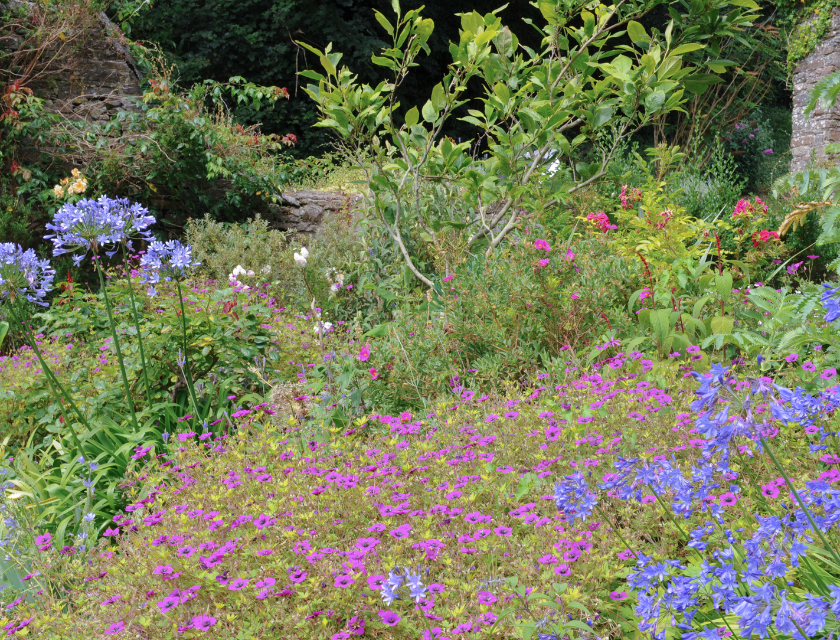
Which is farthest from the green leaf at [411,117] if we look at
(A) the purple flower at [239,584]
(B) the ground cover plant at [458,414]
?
(A) the purple flower at [239,584]

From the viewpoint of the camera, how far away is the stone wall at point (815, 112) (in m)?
8.64

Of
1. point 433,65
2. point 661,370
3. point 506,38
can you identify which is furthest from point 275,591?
point 433,65

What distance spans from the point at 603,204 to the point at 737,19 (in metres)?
1.79

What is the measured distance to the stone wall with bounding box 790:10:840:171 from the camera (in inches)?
340

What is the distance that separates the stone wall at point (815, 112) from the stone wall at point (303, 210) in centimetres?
Answer: 617

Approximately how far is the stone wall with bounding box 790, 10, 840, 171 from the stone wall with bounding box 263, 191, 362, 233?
617cm

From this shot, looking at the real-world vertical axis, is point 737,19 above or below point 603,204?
above

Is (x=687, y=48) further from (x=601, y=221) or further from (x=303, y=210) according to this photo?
(x=303, y=210)

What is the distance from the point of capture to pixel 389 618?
1.57 m

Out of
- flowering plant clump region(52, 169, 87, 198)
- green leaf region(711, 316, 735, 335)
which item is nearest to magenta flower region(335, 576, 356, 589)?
green leaf region(711, 316, 735, 335)

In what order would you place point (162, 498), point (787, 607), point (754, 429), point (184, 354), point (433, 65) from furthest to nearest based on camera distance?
1. point (433, 65)
2. point (184, 354)
3. point (162, 498)
4. point (754, 429)
5. point (787, 607)

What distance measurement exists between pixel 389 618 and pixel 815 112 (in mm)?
9645

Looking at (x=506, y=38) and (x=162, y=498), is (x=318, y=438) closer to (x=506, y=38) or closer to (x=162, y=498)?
(x=162, y=498)

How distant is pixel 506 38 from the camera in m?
4.51
